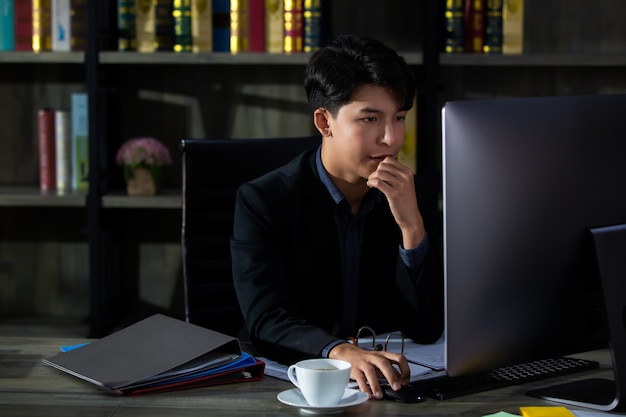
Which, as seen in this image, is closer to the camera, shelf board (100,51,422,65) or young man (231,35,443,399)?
young man (231,35,443,399)

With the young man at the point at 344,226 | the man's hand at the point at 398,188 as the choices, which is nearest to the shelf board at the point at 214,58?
the young man at the point at 344,226

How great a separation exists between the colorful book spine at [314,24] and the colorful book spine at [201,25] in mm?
300

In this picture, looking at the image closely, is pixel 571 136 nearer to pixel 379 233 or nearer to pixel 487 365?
pixel 487 365

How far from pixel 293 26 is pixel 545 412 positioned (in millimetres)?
1910

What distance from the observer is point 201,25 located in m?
2.88

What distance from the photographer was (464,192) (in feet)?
3.77

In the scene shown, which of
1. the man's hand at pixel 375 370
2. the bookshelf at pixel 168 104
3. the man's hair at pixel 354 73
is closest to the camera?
the man's hand at pixel 375 370

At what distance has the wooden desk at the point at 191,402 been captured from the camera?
Result: 47.5 inches

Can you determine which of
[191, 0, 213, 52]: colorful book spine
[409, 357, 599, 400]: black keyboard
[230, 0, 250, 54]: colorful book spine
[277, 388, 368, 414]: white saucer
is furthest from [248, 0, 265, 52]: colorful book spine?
[277, 388, 368, 414]: white saucer

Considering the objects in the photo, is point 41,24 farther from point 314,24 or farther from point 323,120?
point 323,120

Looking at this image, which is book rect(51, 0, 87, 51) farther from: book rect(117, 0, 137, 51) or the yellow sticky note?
the yellow sticky note

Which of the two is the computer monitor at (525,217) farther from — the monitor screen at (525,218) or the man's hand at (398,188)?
the man's hand at (398,188)

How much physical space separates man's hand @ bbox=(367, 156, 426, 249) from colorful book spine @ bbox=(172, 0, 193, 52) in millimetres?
1455

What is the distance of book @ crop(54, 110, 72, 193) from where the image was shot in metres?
2.96
